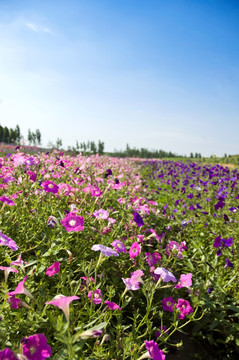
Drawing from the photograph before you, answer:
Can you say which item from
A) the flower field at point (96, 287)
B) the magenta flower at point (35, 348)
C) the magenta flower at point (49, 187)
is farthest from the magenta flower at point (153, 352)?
the magenta flower at point (49, 187)

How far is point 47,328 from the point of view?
163cm

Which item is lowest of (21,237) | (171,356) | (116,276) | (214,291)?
(171,356)

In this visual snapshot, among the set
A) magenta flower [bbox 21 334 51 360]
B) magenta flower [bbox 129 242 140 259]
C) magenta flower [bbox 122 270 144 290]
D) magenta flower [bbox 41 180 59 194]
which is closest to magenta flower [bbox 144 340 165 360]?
magenta flower [bbox 122 270 144 290]

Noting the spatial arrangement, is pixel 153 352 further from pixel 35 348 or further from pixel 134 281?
pixel 35 348

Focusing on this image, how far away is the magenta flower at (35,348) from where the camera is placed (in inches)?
39.8

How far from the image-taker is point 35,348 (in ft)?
3.38

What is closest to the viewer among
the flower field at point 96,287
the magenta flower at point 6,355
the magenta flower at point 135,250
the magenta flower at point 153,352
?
the magenta flower at point 6,355

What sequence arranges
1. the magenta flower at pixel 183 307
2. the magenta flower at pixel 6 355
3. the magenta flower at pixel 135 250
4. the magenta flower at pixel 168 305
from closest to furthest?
the magenta flower at pixel 6 355
the magenta flower at pixel 183 307
the magenta flower at pixel 168 305
the magenta flower at pixel 135 250

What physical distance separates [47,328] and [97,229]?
1.01 metres

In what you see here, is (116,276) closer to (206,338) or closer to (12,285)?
(12,285)

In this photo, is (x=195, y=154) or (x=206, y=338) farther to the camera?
(x=195, y=154)

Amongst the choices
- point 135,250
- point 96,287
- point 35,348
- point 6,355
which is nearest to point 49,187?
point 135,250

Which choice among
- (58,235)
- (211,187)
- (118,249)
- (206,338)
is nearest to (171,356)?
(206,338)

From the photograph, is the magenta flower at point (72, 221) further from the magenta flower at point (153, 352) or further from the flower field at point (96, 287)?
the magenta flower at point (153, 352)
